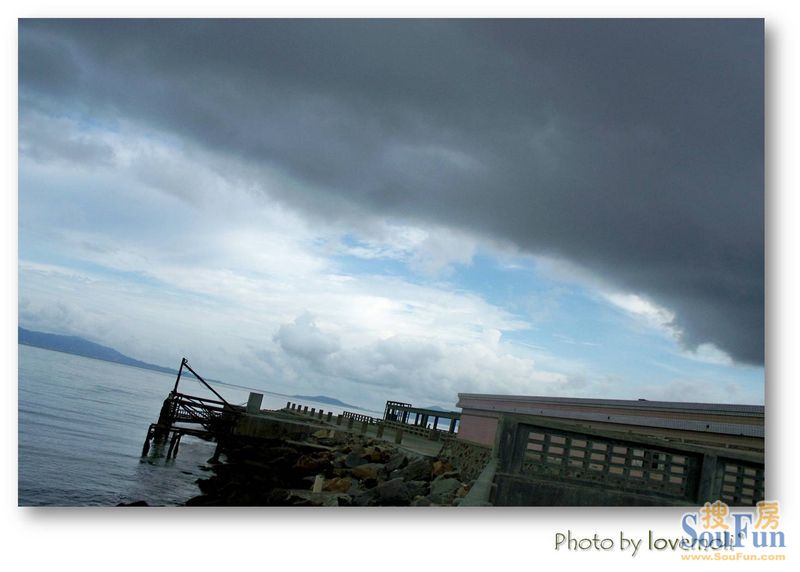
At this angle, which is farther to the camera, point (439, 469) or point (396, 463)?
point (396, 463)

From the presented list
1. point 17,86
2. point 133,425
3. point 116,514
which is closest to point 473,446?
point 116,514

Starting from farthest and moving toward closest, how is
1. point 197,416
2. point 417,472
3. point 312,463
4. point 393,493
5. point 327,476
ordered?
point 197,416
point 312,463
point 327,476
point 417,472
point 393,493

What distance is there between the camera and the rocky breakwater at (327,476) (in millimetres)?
7527

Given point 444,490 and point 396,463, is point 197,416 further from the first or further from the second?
point 444,490

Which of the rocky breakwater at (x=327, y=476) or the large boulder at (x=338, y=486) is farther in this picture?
A: the large boulder at (x=338, y=486)

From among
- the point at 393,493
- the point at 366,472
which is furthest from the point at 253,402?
the point at 393,493

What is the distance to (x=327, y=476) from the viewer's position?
1091 centimetres

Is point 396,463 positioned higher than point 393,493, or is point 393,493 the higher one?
point 396,463

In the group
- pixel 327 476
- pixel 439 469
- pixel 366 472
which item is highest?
pixel 439 469

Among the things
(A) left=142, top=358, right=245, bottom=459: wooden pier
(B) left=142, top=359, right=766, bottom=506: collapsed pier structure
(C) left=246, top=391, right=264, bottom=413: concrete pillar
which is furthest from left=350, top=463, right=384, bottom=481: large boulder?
(C) left=246, top=391, right=264, bottom=413: concrete pillar

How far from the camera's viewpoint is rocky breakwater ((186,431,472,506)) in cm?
753

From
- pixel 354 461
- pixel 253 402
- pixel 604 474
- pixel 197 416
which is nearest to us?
pixel 604 474

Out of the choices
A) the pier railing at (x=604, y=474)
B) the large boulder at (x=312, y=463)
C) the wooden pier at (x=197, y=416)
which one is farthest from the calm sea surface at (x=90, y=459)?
the pier railing at (x=604, y=474)

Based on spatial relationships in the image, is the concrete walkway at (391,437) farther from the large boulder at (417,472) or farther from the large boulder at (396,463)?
the large boulder at (417,472)
